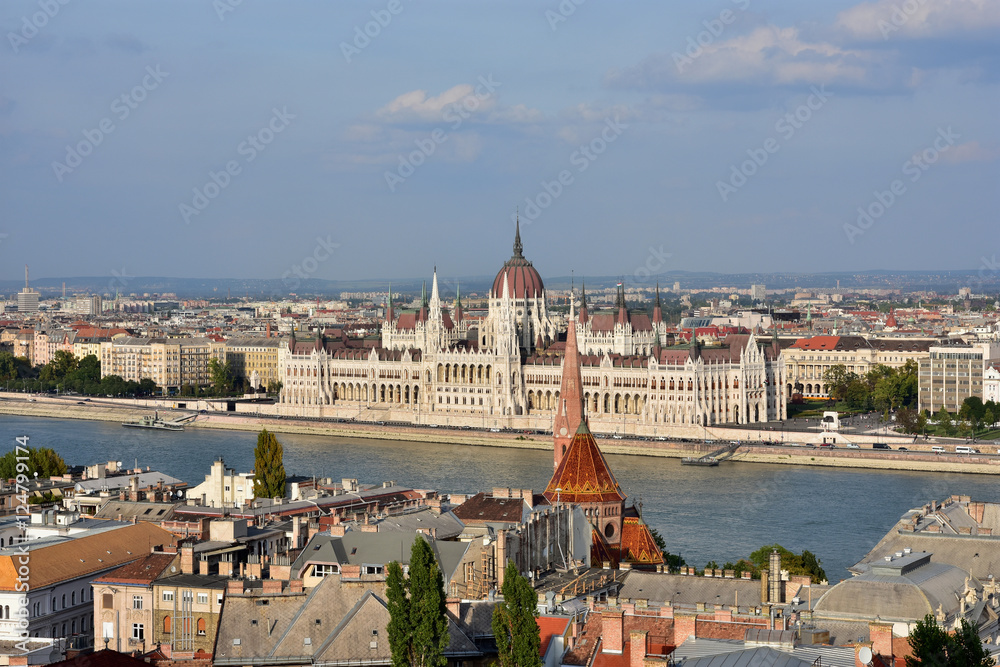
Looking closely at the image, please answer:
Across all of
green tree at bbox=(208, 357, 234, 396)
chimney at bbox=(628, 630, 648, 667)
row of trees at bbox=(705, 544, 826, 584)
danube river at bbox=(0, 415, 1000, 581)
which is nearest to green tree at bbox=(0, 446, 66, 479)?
danube river at bbox=(0, 415, 1000, 581)

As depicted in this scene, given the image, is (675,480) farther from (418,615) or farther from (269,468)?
(418,615)

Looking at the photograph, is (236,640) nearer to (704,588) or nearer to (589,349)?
(704,588)

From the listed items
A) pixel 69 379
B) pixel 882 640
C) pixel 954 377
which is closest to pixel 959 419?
pixel 954 377

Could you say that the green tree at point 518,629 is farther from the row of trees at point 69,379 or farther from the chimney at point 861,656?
the row of trees at point 69,379

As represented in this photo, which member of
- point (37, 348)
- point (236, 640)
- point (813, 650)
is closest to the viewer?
point (813, 650)

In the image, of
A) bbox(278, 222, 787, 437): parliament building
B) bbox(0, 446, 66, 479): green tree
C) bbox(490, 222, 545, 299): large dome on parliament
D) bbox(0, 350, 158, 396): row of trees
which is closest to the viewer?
bbox(0, 446, 66, 479): green tree

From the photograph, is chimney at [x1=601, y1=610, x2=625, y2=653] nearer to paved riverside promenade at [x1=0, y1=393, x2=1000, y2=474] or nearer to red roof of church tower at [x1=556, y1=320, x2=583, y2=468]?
red roof of church tower at [x1=556, y1=320, x2=583, y2=468]

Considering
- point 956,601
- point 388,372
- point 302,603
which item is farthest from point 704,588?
point 388,372
